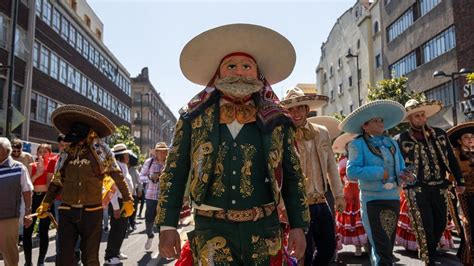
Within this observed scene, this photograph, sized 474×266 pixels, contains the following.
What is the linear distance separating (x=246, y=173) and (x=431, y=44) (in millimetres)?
30462

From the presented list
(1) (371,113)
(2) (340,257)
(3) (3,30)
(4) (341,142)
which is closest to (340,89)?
(3) (3,30)

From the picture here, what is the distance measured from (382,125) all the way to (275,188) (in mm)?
3217

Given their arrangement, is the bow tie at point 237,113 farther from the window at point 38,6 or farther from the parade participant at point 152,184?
the window at point 38,6

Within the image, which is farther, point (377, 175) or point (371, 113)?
point (371, 113)

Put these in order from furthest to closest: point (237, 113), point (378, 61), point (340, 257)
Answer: point (378, 61), point (340, 257), point (237, 113)

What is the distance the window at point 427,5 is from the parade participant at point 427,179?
2566cm

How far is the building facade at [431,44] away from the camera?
26.0 metres

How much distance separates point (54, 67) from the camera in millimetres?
34812

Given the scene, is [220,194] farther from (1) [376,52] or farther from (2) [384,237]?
(1) [376,52]

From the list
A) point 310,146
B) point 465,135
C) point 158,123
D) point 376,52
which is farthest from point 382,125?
point 158,123

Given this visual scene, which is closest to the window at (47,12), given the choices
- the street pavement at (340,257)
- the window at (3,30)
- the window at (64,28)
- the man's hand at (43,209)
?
the window at (64,28)

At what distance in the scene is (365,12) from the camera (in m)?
41.9

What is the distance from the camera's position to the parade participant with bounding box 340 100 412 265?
5199mm

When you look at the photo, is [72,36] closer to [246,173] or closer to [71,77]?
[71,77]
